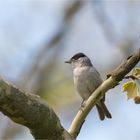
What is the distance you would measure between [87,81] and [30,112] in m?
3.05

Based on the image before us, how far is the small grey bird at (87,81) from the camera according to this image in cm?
499

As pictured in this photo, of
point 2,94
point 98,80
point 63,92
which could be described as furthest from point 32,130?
point 63,92

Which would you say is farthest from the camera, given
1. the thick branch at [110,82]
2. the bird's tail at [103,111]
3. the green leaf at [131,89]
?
the bird's tail at [103,111]

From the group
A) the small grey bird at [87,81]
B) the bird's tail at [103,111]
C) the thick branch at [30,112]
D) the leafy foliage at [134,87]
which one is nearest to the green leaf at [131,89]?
the leafy foliage at [134,87]

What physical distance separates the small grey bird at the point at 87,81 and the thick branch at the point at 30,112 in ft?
8.82

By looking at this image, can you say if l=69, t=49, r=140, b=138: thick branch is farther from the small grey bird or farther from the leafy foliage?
the small grey bird

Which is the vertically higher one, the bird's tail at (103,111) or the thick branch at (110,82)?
the thick branch at (110,82)

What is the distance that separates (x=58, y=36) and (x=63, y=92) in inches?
33.3

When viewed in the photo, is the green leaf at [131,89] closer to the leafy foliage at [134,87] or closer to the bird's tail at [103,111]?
the leafy foliage at [134,87]

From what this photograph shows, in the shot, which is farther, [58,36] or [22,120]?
[58,36]

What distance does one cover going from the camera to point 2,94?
196cm

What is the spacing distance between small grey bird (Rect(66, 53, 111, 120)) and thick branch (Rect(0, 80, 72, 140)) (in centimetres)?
269

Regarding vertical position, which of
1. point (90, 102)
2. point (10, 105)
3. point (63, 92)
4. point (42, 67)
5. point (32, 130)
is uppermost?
point (10, 105)

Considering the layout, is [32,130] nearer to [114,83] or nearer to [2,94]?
[2,94]
